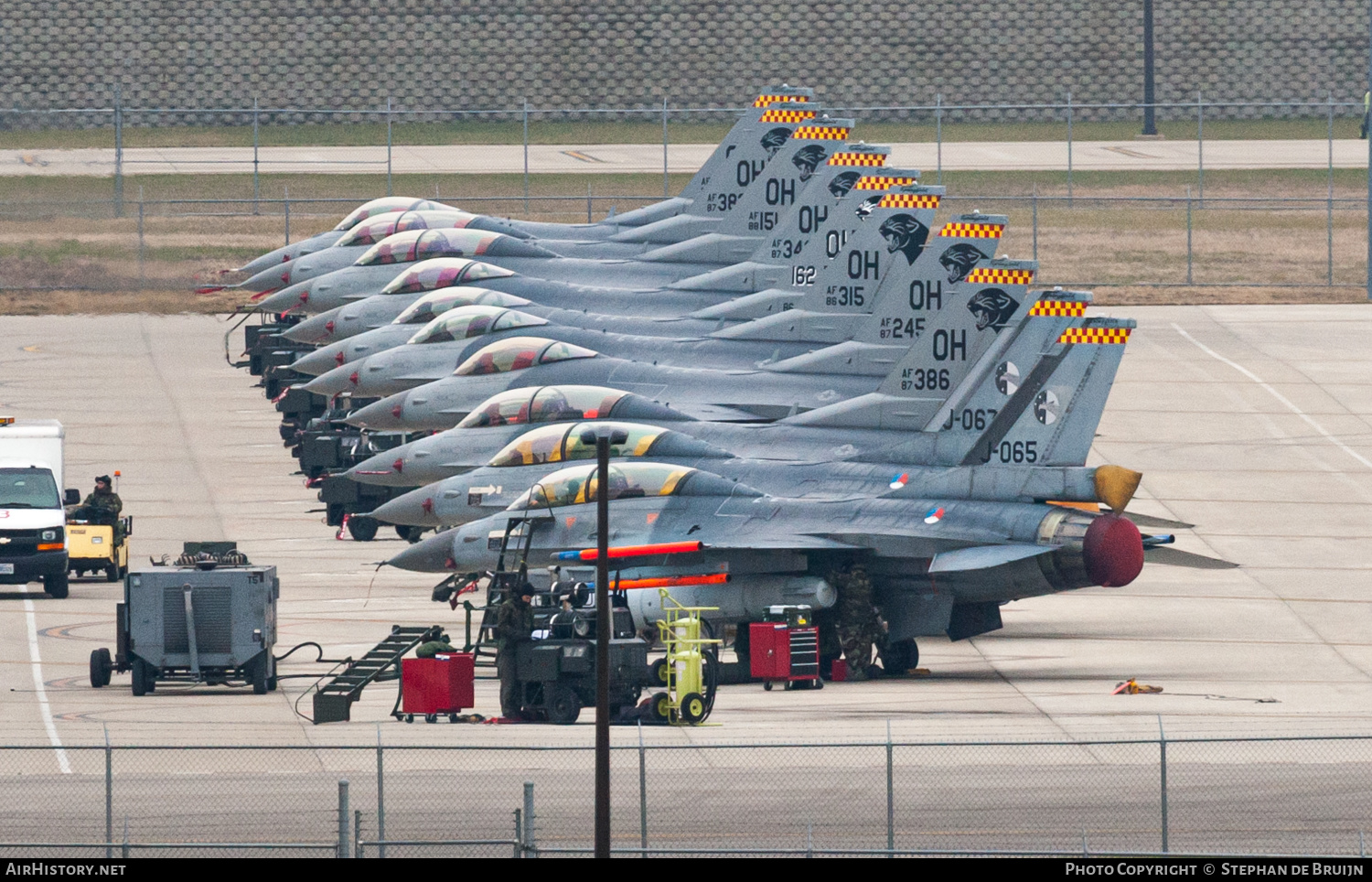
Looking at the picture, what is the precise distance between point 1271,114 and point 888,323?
187ft

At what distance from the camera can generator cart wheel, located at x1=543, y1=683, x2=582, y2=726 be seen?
28828 mm

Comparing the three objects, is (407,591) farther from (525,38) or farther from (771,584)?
(525,38)

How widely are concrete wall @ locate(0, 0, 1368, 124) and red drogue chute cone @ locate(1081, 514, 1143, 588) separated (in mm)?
65964

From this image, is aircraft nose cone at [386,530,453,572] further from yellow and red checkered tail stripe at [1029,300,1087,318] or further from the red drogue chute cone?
yellow and red checkered tail stripe at [1029,300,1087,318]

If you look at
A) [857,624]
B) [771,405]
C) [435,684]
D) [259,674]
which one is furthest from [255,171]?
[435,684]

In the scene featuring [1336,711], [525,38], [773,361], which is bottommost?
[1336,711]

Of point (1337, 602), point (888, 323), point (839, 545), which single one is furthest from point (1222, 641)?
point (888, 323)

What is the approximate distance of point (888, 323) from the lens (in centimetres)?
4422

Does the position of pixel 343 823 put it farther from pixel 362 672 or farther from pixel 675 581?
pixel 675 581

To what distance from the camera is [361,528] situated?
42094 mm

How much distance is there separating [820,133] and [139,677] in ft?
100

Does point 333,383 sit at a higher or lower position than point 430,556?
higher

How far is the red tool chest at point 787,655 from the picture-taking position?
1258 inches

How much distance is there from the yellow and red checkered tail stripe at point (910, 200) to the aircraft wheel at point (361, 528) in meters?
12.0
